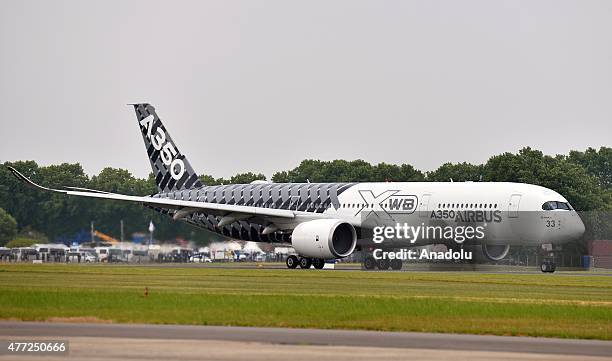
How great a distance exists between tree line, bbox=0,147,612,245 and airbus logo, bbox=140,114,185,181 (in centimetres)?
351

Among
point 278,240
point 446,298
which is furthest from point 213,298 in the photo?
point 278,240

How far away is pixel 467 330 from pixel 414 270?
124 ft

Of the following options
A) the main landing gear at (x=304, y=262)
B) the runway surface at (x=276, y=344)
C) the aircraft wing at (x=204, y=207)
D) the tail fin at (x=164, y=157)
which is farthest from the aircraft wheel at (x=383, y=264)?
the runway surface at (x=276, y=344)

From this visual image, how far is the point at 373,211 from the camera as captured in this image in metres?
71.9

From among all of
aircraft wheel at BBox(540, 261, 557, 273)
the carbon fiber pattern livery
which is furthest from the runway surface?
the carbon fiber pattern livery

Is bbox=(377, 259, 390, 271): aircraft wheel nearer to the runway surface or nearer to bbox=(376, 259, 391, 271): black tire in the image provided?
bbox=(376, 259, 391, 271): black tire

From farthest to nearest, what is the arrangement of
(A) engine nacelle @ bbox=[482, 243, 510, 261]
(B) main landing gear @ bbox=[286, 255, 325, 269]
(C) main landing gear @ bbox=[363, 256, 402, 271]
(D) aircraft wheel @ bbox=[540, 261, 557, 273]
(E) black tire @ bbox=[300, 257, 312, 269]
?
(B) main landing gear @ bbox=[286, 255, 325, 269] → (E) black tire @ bbox=[300, 257, 312, 269] → (C) main landing gear @ bbox=[363, 256, 402, 271] → (A) engine nacelle @ bbox=[482, 243, 510, 261] → (D) aircraft wheel @ bbox=[540, 261, 557, 273]

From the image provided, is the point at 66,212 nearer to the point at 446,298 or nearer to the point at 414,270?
the point at 414,270

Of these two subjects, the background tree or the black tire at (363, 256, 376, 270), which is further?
the background tree

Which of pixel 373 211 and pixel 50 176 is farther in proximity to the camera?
pixel 50 176

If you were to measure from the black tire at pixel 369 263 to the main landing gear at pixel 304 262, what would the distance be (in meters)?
2.42

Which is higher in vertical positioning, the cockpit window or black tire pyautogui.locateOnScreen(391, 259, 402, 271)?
the cockpit window

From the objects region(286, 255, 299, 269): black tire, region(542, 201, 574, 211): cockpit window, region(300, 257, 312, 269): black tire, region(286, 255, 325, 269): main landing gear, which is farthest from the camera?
region(286, 255, 299, 269): black tire

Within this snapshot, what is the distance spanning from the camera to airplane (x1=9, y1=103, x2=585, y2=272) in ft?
221
